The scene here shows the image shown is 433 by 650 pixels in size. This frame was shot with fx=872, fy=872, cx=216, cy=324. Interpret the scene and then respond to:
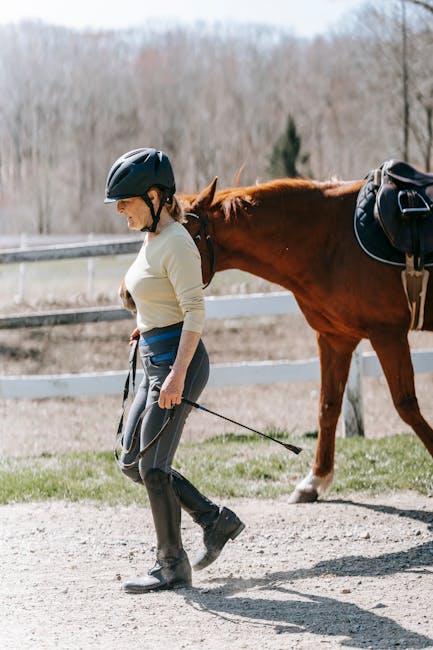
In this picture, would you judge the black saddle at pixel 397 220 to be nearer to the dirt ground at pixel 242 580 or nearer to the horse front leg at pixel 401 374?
the horse front leg at pixel 401 374

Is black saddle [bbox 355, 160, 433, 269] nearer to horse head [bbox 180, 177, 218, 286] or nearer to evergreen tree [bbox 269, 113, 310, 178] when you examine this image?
horse head [bbox 180, 177, 218, 286]

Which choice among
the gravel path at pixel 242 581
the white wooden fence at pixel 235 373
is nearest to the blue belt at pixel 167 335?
the gravel path at pixel 242 581

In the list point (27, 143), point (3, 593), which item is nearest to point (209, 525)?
point (3, 593)

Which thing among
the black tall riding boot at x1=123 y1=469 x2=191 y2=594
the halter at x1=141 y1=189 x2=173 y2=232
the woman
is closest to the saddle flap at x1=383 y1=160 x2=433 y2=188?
the woman

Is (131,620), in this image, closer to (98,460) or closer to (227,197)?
(227,197)

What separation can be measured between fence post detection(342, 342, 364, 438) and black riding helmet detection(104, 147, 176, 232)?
12.1 ft

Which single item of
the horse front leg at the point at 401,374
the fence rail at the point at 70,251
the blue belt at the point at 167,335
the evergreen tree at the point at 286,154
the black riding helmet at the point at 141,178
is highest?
the evergreen tree at the point at 286,154

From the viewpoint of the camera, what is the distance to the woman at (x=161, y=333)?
340 centimetres

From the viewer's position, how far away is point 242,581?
389 cm

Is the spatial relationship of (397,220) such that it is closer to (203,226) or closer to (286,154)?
(203,226)

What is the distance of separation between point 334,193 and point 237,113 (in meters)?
32.1

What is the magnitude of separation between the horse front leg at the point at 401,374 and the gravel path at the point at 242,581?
0.54 meters

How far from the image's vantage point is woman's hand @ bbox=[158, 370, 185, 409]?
338 centimetres

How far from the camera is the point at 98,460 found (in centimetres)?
625
